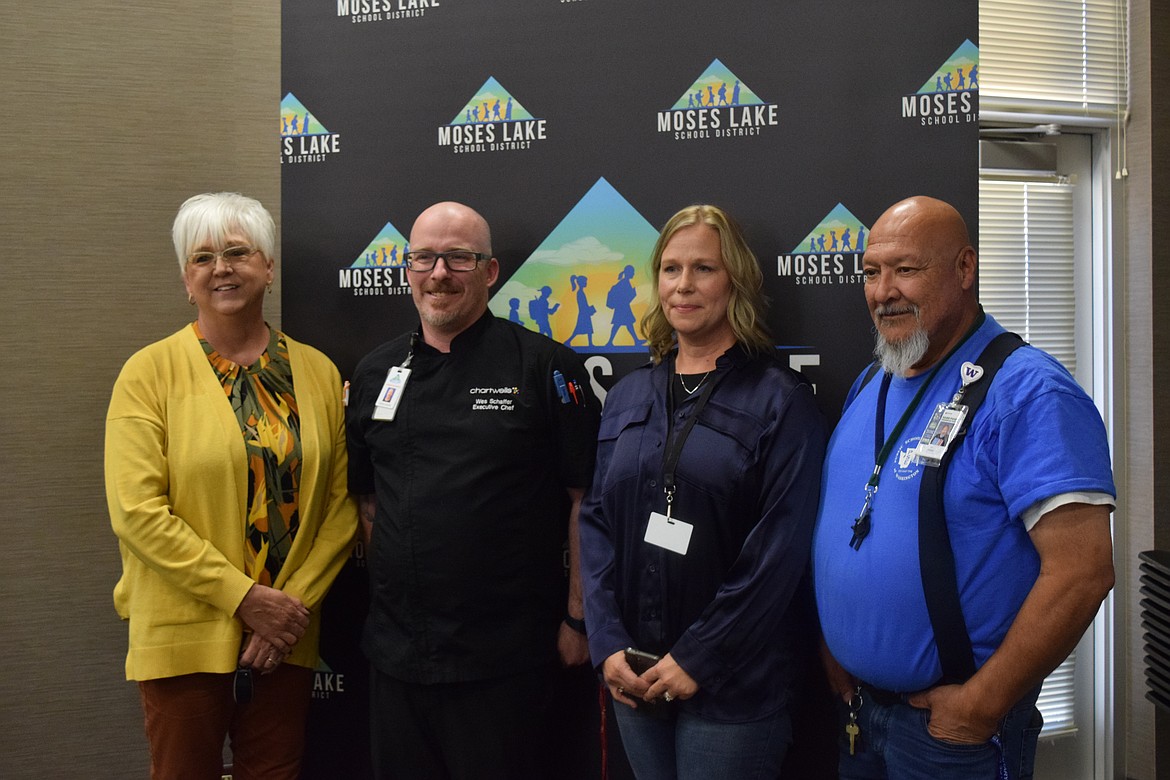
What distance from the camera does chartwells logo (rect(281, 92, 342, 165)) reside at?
2.81m

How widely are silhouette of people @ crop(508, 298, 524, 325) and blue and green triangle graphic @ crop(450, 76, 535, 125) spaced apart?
56cm

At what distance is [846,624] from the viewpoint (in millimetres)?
1806

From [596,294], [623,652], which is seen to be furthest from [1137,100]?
[623,652]

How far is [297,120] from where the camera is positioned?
2.84 meters

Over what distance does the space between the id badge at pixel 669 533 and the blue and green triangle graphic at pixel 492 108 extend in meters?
1.37

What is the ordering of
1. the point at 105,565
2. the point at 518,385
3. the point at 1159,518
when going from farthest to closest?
1. the point at 1159,518
2. the point at 105,565
3. the point at 518,385

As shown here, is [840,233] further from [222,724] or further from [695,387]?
[222,724]

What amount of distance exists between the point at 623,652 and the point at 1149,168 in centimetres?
275

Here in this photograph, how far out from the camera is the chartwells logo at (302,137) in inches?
111

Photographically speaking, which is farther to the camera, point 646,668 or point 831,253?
point 831,253

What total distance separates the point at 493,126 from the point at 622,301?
2.27ft

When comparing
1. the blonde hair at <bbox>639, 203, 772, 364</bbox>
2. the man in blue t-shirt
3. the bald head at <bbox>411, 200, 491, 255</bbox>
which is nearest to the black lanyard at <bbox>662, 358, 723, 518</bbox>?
the blonde hair at <bbox>639, 203, 772, 364</bbox>

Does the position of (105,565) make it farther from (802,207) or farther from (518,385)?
(802,207)

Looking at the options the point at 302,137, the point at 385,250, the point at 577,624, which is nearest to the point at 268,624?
the point at 577,624
